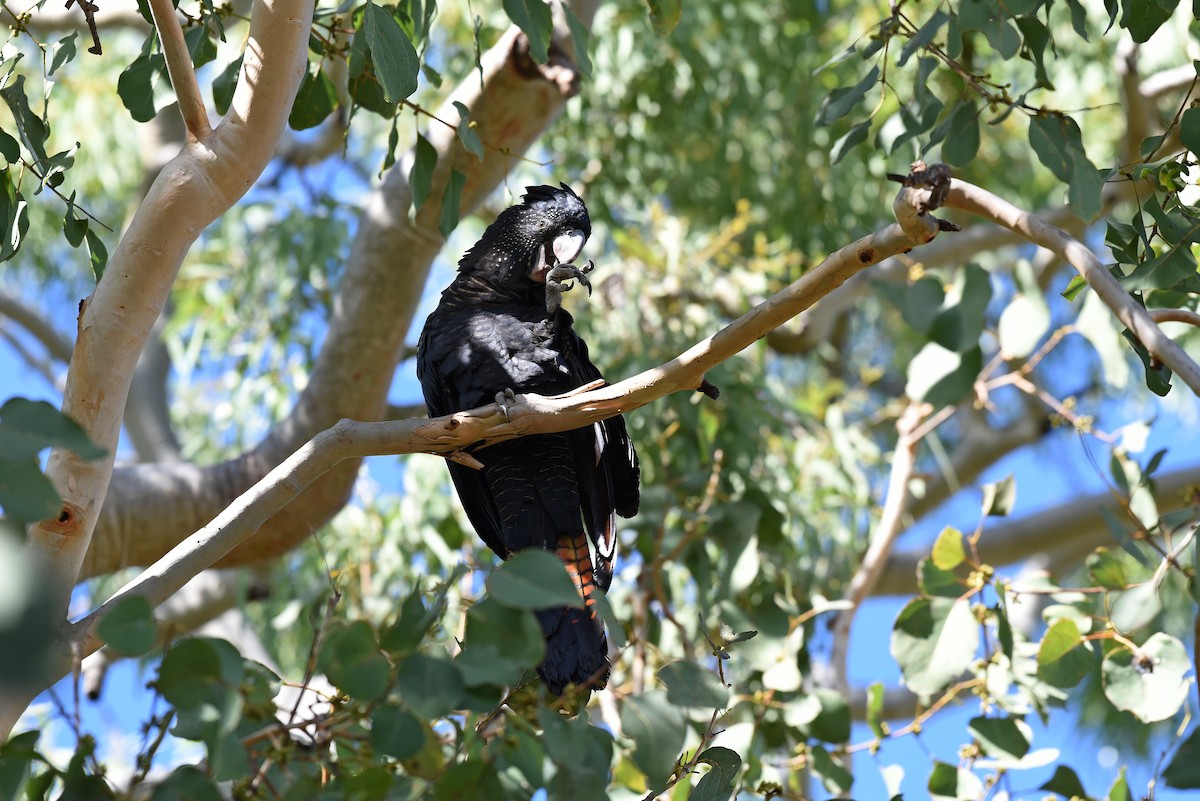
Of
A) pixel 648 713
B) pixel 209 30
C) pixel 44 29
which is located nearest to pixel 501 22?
pixel 44 29

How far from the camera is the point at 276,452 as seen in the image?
280 centimetres

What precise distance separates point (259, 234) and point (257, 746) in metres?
3.32

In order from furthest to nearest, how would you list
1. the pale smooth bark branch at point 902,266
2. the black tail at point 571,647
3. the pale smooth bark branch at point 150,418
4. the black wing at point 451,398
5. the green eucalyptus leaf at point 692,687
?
the pale smooth bark branch at point 150,418 → the pale smooth bark branch at point 902,266 → the black wing at point 451,398 → the black tail at point 571,647 → the green eucalyptus leaf at point 692,687

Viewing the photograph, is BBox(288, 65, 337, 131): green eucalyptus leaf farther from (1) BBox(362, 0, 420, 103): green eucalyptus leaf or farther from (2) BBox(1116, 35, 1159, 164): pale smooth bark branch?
(2) BBox(1116, 35, 1159, 164): pale smooth bark branch

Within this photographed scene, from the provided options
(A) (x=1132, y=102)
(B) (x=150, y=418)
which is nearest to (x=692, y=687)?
(A) (x=1132, y=102)

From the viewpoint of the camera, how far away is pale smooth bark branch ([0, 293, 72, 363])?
17.1 feet

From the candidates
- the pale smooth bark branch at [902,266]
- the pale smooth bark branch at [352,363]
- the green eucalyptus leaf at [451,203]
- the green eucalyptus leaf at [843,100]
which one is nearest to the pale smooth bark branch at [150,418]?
the pale smooth bark branch at [352,363]

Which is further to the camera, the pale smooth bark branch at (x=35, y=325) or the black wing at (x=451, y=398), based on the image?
the pale smooth bark branch at (x=35, y=325)

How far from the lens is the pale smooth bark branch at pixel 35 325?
5.22 metres

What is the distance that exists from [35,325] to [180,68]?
4239 millimetres

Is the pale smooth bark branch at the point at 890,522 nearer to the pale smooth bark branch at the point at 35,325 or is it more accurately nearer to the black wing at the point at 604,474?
the black wing at the point at 604,474

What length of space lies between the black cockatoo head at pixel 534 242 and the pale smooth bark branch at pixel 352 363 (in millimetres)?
305

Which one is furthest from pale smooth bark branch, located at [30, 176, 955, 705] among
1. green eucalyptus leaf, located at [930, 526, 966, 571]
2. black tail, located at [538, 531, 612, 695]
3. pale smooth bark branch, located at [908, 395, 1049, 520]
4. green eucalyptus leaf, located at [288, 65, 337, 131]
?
pale smooth bark branch, located at [908, 395, 1049, 520]

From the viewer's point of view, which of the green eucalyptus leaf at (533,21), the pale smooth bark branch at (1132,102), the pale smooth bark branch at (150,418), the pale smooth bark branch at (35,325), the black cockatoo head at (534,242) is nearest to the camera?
the green eucalyptus leaf at (533,21)
